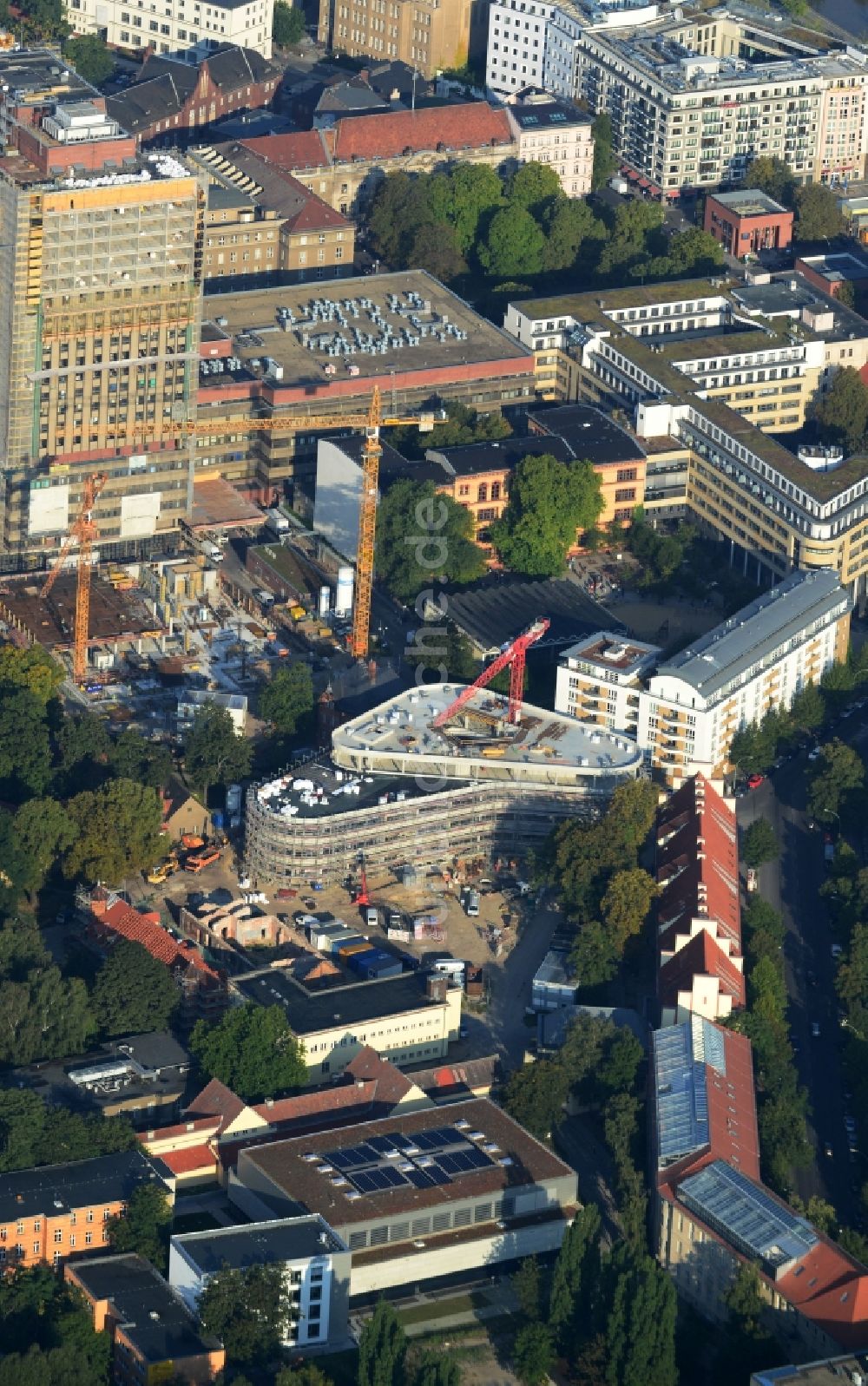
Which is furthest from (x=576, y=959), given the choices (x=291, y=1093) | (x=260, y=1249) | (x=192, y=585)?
(x=192, y=585)

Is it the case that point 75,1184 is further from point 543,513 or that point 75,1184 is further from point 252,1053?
point 543,513

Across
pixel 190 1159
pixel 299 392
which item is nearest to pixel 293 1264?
pixel 190 1159

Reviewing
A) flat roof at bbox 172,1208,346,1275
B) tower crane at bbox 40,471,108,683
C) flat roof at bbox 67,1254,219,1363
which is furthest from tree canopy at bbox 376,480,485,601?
flat roof at bbox 67,1254,219,1363

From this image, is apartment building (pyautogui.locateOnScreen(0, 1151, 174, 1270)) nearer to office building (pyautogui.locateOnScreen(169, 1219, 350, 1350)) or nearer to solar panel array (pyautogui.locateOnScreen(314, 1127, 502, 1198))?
office building (pyautogui.locateOnScreen(169, 1219, 350, 1350))

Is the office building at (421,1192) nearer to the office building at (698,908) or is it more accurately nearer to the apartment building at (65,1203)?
the apartment building at (65,1203)

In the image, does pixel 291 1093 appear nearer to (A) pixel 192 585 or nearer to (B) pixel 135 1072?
(B) pixel 135 1072

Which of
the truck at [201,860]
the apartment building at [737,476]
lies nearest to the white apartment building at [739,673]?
the apartment building at [737,476]
